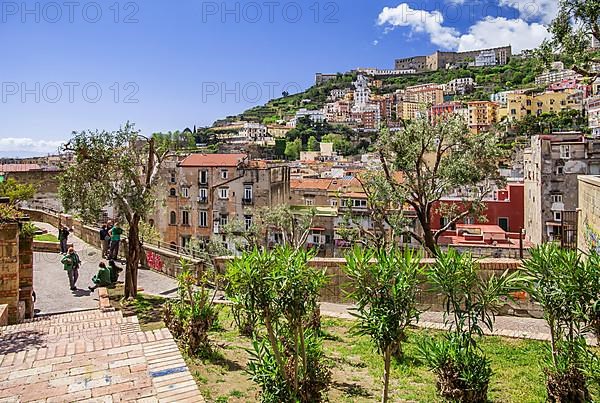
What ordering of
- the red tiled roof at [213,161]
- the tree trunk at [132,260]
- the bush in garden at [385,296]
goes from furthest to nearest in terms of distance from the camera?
the red tiled roof at [213,161] < the tree trunk at [132,260] < the bush in garden at [385,296]

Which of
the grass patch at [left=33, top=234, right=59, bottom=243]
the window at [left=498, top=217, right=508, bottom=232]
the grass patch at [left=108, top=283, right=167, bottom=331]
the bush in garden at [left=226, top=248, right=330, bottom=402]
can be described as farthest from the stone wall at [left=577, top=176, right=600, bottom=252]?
the window at [left=498, top=217, right=508, bottom=232]

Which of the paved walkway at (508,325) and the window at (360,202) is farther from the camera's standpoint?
the window at (360,202)

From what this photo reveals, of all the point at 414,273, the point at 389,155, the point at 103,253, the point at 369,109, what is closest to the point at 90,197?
the point at 103,253

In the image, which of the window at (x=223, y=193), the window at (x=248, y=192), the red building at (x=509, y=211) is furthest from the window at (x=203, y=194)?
the red building at (x=509, y=211)

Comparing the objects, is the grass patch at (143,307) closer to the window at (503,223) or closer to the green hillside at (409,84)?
the window at (503,223)

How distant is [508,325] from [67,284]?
10795mm

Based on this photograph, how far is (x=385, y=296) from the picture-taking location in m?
4.71

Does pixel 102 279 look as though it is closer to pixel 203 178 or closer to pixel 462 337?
pixel 462 337

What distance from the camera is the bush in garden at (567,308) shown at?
15.9 feet

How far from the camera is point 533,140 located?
28031 millimetres

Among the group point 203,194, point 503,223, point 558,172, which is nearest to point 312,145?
point 203,194

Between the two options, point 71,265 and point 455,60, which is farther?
point 455,60

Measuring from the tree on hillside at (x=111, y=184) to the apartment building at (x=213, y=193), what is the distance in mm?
23825

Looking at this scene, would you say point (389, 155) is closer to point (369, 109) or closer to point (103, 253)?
point (103, 253)
